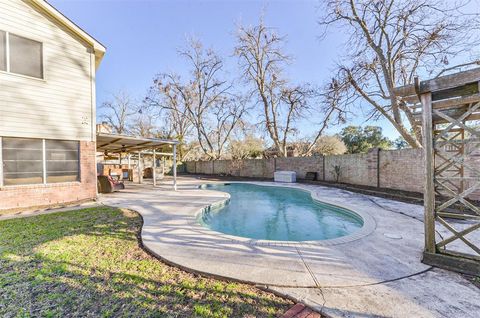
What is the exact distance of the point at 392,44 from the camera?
33.0 feet

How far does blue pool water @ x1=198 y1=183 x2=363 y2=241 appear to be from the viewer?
212 inches

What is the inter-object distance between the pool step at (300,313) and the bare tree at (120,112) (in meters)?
32.5

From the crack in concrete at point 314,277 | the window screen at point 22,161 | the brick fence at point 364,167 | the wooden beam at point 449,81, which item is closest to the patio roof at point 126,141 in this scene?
the window screen at point 22,161

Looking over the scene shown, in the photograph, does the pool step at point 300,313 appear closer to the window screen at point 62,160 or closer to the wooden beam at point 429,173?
the wooden beam at point 429,173

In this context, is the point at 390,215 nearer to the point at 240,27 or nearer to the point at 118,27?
the point at 118,27

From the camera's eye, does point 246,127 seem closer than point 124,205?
No

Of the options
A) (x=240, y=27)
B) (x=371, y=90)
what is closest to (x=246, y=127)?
(x=240, y=27)

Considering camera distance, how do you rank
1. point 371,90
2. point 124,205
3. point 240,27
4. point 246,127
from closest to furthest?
1. point 124,205
2. point 371,90
3. point 240,27
4. point 246,127

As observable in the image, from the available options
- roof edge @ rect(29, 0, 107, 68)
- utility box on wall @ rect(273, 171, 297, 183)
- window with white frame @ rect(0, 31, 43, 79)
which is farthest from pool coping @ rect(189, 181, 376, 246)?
roof edge @ rect(29, 0, 107, 68)

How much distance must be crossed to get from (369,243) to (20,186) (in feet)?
31.2

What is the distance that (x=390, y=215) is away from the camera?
18.5 ft

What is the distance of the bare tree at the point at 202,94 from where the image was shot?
21.0m

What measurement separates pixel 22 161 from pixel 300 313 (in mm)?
8690

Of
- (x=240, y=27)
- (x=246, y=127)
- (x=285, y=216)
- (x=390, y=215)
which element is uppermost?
(x=240, y=27)
